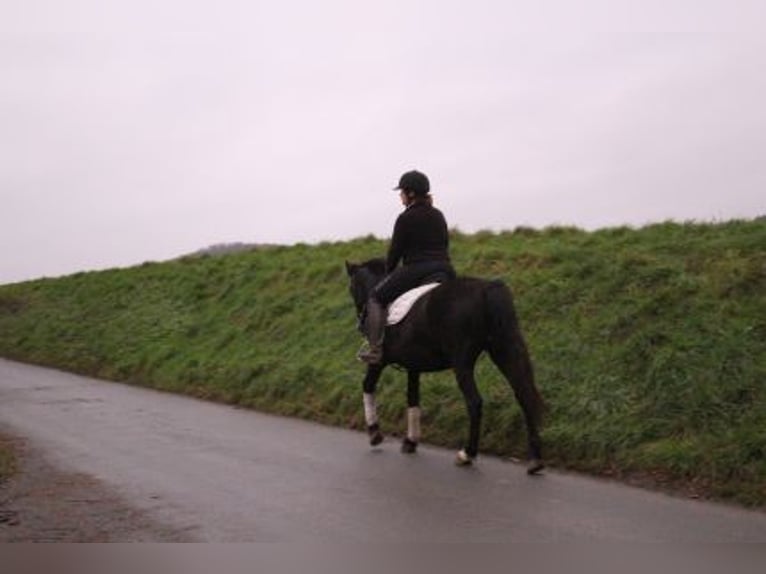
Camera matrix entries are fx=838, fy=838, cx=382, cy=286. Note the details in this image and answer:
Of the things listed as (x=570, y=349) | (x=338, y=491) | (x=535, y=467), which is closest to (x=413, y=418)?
(x=535, y=467)

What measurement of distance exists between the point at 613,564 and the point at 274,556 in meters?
2.31

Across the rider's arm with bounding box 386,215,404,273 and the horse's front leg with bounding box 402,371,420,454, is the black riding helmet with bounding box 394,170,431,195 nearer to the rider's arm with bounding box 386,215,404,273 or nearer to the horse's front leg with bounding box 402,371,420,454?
the rider's arm with bounding box 386,215,404,273

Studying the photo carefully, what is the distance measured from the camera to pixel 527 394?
869 centimetres

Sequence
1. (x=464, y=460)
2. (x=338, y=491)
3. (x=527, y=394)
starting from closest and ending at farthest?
(x=338, y=491), (x=527, y=394), (x=464, y=460)

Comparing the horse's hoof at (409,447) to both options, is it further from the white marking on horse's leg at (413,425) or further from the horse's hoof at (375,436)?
the horse's hoof at (375,436)

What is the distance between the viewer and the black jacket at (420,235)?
10000 mm

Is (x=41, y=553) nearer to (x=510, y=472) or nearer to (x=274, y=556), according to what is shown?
(x=274, y=556)

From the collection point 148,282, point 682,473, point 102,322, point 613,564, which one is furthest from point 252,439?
point 148,282

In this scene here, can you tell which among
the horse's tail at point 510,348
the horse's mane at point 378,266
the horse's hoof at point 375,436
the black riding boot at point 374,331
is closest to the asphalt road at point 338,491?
the horse's hoof at point 375,436

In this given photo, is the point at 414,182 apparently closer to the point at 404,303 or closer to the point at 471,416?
the point at 404,303

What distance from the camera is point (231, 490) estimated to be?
316 inches

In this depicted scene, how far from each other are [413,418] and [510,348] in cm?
186

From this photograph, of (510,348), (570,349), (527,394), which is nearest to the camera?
(527,394)

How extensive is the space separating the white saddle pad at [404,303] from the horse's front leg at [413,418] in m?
0.73
